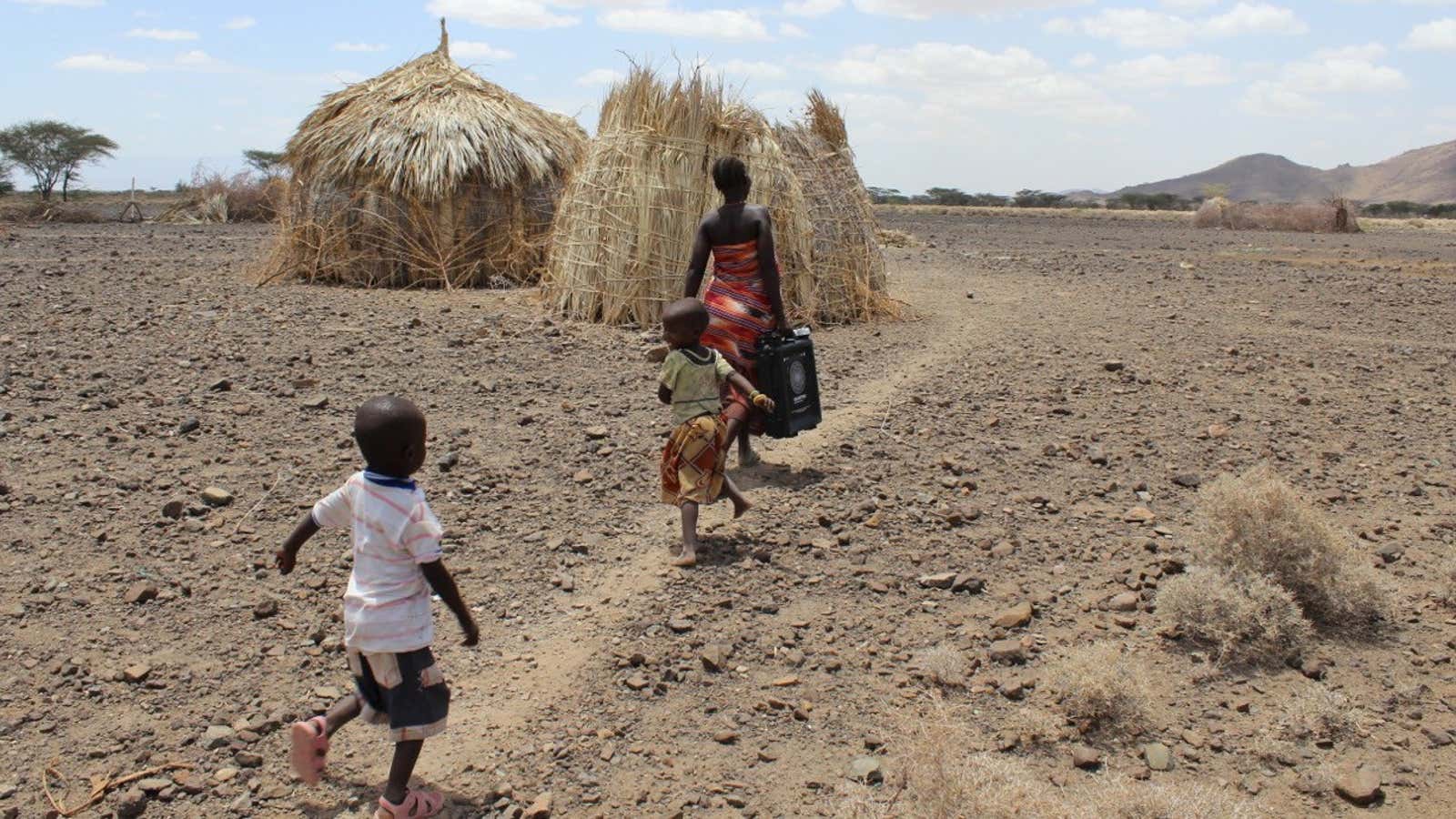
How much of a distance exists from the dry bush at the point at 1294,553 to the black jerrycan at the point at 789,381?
1703mm

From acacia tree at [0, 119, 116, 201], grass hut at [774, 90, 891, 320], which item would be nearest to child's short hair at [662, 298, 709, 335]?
grass hut at [774, 90, 891, 320]

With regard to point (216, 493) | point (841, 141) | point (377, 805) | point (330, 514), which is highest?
point (841, 141)

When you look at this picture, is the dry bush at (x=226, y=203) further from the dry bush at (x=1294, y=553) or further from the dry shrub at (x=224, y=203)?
the dry bush at (x=1294, y=553)

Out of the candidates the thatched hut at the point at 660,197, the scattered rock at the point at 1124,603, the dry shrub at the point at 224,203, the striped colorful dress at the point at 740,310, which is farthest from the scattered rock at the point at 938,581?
the dry shrub at the point at 224,203

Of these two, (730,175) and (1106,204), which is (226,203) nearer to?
→ (730,175)

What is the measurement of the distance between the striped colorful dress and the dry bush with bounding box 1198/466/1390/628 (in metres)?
1.94

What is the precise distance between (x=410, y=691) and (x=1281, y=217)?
24642 millimetres

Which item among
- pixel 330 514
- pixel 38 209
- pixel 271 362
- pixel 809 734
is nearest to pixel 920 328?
pixel 271 362

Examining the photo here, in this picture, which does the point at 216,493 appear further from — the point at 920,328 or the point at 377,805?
the point at 920,328

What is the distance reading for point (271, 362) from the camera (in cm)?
705

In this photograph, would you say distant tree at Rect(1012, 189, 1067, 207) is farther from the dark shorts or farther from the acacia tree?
the dark shorts

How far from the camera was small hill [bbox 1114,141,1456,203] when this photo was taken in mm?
97062

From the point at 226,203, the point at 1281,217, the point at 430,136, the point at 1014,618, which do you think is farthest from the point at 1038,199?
the point at 1014,618

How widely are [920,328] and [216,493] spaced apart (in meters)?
5.79
